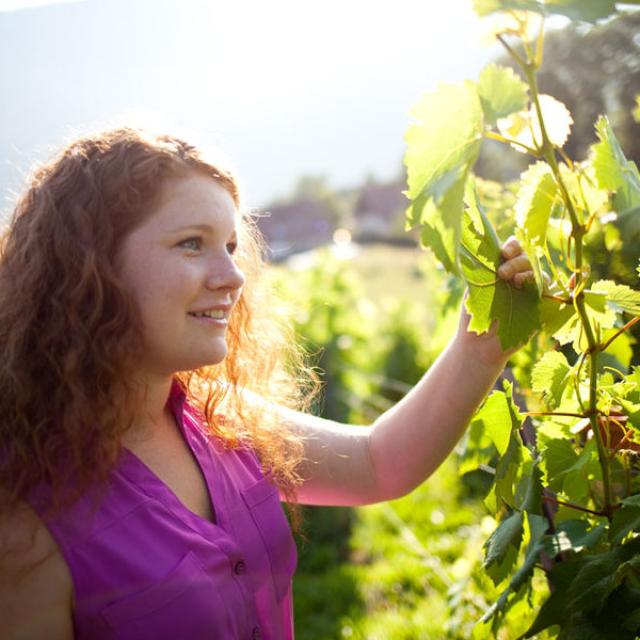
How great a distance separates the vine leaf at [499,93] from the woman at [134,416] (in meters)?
0.31

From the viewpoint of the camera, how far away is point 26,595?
1.21 metres

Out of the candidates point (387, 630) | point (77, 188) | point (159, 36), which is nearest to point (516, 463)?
point (77, 188)

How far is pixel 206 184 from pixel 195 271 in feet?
0.65

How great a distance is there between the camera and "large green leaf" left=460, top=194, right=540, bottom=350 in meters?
1.09

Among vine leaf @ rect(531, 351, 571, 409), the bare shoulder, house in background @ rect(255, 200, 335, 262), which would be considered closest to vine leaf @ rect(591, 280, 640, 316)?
vine leaf @ rect(531, 351, 571, 409)

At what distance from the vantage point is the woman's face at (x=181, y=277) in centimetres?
136

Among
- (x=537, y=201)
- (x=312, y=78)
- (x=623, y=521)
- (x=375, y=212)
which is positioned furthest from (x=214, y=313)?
(x=375, y=212)

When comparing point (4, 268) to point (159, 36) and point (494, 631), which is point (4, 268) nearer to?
point (494, 631)

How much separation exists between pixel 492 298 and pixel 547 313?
8 centimetres

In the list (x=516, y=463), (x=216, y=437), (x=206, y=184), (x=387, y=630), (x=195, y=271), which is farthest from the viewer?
(x=387, y=630)

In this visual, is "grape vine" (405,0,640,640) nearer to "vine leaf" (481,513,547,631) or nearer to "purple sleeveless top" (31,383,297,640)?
"vine leaf" (481,513,547,631)

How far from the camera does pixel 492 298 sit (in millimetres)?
1103

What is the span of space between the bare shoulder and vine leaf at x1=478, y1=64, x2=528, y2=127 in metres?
0.92

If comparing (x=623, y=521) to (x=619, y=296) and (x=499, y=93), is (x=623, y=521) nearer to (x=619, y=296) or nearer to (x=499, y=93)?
(x=619, y=296)
